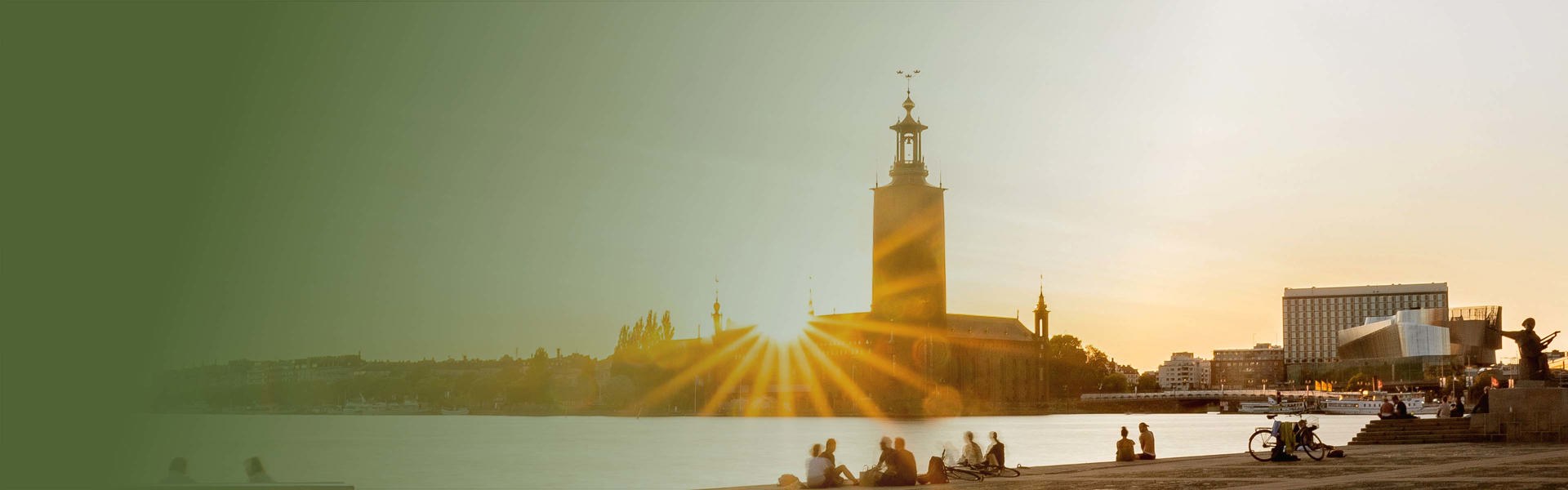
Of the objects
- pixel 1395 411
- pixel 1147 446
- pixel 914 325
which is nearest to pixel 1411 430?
pixel 1395 411

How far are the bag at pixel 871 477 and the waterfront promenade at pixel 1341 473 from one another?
1440 mm

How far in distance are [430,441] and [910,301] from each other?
238ft

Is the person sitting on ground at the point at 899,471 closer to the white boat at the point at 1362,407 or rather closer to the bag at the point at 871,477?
the bag at the point at 871,477

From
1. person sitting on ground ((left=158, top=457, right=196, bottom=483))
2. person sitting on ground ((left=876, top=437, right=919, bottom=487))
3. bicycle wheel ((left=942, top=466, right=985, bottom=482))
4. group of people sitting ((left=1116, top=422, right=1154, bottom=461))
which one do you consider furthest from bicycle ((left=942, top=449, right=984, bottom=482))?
person sitting on ground ((left=158, top=457, right=196, bottom=483))

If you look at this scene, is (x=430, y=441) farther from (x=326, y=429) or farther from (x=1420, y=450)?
(x=1420, y=450)

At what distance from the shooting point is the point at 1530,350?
37031 mm

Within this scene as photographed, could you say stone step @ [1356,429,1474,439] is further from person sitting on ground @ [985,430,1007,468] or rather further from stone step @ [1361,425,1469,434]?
person sitting on ground @ [985,430,1007,468]

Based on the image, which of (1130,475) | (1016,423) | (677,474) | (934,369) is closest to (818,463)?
(1130,475)

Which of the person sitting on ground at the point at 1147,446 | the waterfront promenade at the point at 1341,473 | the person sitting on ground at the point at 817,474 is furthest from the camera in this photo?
the person sitting on ground at the point at 1147,446

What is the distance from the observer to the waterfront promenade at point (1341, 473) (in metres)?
22.1

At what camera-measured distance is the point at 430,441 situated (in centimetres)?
12162

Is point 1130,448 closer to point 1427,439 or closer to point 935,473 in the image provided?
point 935,473

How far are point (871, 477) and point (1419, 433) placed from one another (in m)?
22.4

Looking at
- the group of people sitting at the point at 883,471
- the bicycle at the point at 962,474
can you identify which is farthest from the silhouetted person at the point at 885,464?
the bicycle at the point at 962,474
